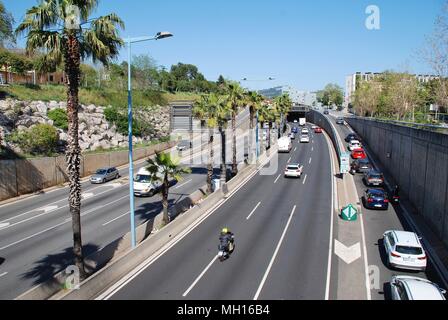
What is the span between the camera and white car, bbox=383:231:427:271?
61.1 ft

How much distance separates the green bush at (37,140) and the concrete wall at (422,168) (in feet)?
122

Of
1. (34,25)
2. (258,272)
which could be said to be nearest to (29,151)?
(34,25)

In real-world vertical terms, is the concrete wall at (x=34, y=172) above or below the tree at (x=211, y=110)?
below

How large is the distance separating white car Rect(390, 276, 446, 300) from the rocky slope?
1570 inches

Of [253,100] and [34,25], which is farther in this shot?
[253,100]

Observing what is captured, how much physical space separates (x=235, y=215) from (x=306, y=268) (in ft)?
34.3

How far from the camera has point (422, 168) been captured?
1127 inches

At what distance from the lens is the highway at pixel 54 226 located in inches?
769

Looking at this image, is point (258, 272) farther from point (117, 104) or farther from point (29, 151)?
point (117, 104)

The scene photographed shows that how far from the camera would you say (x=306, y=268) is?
1920cm

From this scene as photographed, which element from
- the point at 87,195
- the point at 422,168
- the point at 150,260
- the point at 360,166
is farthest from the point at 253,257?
the point at 360,166

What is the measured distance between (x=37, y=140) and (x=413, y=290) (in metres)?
40.4

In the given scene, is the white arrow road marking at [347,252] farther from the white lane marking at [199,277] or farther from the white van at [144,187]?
the white van at [144,187]

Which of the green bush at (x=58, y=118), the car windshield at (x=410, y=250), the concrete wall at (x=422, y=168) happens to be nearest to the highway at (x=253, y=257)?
the car windshield at (x=410, y=250)
